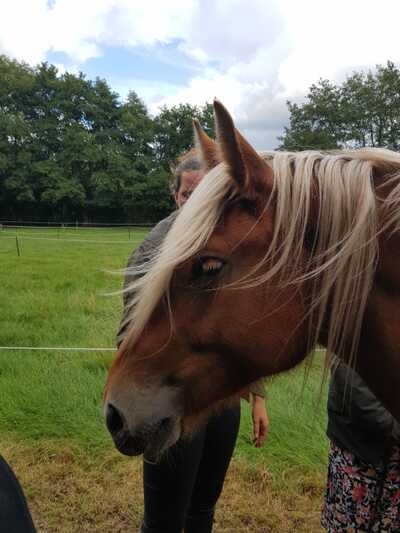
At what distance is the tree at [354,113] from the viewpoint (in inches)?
1518

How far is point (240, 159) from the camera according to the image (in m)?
1.20

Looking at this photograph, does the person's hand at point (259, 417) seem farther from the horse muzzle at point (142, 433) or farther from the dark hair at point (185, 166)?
the dark hair at point (185, 166)

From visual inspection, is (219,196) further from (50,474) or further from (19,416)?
(19,416)

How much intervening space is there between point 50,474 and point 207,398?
2.43m

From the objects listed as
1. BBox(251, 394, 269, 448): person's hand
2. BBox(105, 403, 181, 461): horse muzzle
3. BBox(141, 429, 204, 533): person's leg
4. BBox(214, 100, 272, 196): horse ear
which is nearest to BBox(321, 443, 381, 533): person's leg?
BBox(251, 394, 269, 448): person's hand

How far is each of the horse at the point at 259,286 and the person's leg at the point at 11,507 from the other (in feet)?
0.91

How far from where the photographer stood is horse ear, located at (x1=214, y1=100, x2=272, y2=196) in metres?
1.15

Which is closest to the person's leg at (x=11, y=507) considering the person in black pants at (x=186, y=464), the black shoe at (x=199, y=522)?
the person in black pants at (x=186, y=464)

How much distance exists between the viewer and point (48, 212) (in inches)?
1630

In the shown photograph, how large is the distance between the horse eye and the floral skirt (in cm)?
112

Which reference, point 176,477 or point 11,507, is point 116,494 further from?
point 11,507

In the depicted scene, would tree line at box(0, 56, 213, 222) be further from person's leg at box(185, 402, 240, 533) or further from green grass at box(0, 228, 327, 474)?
person's leg at box(185, 402, 240, 533)

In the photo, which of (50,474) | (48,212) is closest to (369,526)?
(50,474)

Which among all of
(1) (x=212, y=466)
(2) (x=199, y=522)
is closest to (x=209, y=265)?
(1) (x=212, y=466)
